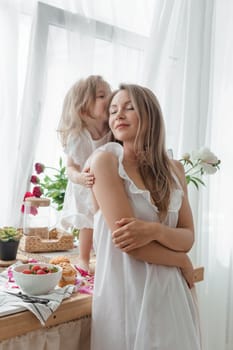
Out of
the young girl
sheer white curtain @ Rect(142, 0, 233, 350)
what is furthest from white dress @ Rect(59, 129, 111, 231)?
sheer white curtain @ Rect(142, 0, 233, 350)

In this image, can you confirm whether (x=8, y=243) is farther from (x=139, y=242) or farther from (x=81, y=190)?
(x=139, y=242)

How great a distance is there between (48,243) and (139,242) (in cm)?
56

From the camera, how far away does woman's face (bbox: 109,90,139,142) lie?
4.03 ft

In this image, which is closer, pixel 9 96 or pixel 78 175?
pixel 78 175

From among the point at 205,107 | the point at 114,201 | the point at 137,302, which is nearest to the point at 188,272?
the point at 137,302

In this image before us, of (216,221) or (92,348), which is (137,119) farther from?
(216,221)

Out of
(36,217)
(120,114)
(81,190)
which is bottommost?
(36,217)

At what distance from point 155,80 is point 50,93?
515 mm

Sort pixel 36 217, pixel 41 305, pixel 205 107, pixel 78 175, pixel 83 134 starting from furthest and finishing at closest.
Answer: pixel 205 107, pixel 36 217, pixel 83 134, pixel 78 175, pixel 41 305

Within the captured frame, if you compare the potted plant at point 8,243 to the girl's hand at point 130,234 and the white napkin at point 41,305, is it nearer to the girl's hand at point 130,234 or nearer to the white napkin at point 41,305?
the white napkin at point 41,305

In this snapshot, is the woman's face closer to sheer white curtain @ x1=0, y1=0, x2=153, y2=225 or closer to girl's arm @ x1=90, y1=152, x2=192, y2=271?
girl's arm @ x1=90, y1=152, x2=192, y2=271

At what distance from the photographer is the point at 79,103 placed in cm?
142

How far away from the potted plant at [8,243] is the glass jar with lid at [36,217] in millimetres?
137

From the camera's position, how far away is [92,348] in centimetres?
115
